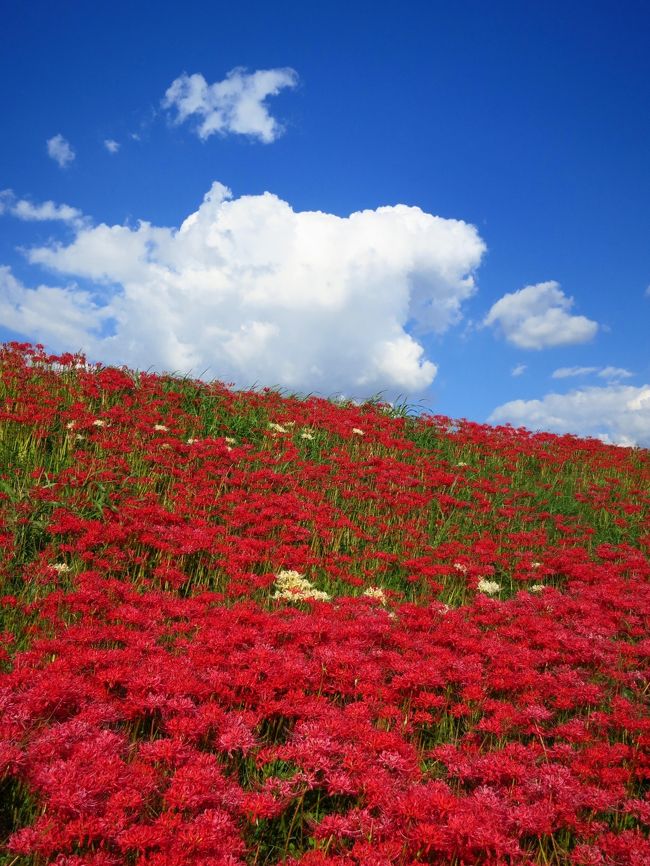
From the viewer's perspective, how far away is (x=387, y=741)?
4.18m

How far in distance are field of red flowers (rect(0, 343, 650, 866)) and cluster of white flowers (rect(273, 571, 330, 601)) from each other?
40mm

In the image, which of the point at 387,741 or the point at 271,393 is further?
the point at 271,393

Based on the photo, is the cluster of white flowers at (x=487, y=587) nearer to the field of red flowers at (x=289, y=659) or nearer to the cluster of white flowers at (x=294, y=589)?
the field of red flowers at (x=289, y=659)

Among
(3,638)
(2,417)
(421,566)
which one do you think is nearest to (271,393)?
(2,417)

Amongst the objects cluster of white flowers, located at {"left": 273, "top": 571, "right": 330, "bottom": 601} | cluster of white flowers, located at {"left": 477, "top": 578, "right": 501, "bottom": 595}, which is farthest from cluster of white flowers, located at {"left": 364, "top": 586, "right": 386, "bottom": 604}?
cluster of white flowers, located at {"left": 477, "top": 578, "right": 501, "bottom": 595}

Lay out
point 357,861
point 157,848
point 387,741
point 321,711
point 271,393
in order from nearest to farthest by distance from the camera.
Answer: point 157,848, point 357,861, point 387,741, point 321,711, point 271,393

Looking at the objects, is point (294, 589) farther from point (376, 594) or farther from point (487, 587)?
point (487, 587)

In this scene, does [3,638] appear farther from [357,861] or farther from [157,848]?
[357,861]

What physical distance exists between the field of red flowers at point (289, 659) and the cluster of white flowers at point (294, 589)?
4cm

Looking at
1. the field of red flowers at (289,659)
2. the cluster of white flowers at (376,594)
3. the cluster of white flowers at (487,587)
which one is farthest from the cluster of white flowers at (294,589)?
the cluster of white flowers at (487,587)

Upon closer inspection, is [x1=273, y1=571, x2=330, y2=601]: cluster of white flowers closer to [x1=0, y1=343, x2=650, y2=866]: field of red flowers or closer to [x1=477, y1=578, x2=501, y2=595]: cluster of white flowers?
[x1=0, y1=343, x2=650, y2=866]: field of red flowers

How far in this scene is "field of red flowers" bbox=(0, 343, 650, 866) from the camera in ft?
11.3

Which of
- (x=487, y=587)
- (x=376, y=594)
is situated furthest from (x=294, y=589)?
(x=487, y=587)

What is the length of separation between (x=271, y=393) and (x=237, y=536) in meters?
9.20
